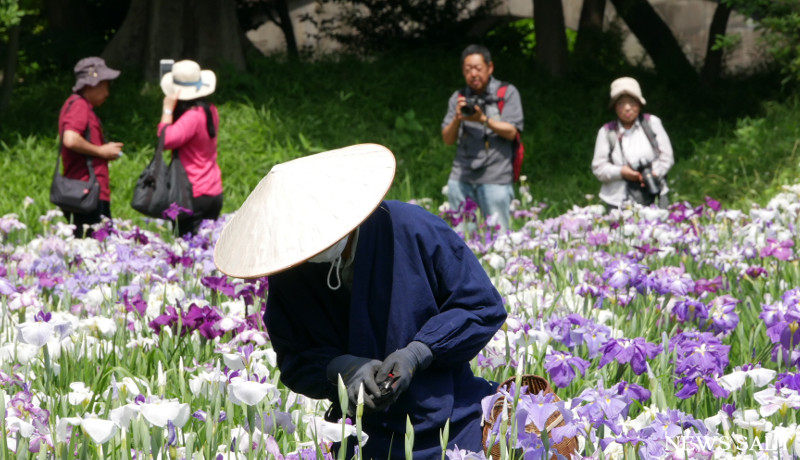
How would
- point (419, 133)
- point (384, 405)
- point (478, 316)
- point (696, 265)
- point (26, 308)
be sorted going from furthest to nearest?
point (419, 133) → point (696, 265) → point (26, 308) → point (478, 316) → point (384, 405)

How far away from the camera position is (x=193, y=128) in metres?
5.85

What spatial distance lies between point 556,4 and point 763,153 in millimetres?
4885

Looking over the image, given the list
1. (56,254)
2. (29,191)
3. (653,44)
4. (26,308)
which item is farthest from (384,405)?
(653,44)

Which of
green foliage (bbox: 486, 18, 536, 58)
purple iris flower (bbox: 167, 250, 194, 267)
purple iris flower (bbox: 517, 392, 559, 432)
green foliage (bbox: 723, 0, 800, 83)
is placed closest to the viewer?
purple iris flower (bbox: 517, 392, 559, 432)

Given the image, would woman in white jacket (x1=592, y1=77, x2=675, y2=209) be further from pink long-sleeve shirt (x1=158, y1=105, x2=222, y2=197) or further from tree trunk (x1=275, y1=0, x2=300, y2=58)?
tree trunk (x1=275, y1=0, x2=300, y2=58)

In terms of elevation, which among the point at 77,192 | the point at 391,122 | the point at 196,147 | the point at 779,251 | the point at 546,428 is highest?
the point at 546,428

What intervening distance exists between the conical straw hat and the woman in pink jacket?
3.77m

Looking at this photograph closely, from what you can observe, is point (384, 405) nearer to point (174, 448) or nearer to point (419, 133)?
point (174, 448)

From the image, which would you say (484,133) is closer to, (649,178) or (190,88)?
(649,178)

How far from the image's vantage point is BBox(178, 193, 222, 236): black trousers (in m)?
6.06

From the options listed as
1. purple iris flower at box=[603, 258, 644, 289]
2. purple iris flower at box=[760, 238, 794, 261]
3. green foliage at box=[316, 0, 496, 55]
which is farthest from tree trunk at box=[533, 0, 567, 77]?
purple iris flower at box=[603, 258, 644, 289]

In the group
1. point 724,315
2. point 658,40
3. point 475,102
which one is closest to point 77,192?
point 475,102

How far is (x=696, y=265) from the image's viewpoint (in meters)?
4.73

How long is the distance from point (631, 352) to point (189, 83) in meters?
3.99
